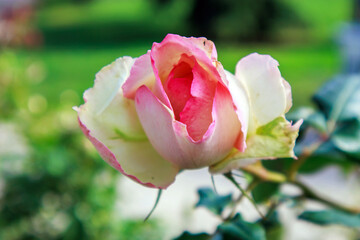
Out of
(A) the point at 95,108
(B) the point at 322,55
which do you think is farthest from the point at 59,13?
(A) the point at 95,108

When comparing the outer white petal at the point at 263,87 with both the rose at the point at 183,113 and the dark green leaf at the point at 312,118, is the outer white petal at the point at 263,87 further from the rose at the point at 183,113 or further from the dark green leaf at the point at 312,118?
the dark green leaf at the point at 312,118

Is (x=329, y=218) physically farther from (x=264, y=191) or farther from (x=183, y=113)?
(x=183, y=113)

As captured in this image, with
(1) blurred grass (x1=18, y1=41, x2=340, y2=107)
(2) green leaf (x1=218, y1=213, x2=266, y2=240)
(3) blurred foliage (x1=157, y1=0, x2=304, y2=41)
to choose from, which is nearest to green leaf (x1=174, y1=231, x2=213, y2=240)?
(2) green leaf (x1=218, y1=213, x2=266, y2=240)

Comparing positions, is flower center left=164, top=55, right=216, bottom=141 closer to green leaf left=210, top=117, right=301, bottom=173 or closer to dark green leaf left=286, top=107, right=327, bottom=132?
green leaf left=210, top=117, right=301, bottom=173

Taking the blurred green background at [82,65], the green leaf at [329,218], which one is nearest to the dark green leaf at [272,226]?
the green leaf at [329,218]

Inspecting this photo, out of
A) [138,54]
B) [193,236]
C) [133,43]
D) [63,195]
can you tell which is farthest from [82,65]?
[193,236]

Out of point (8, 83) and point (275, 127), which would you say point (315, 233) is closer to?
point (8, 83)
